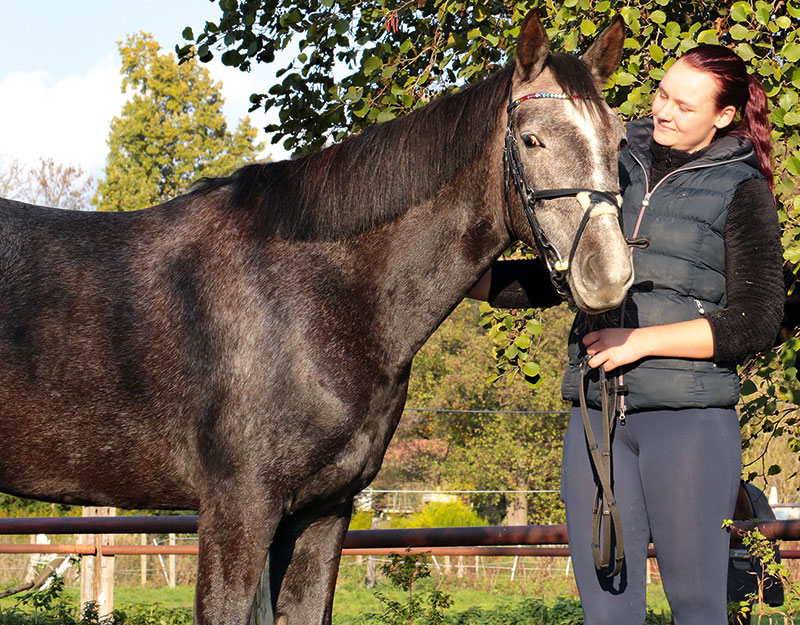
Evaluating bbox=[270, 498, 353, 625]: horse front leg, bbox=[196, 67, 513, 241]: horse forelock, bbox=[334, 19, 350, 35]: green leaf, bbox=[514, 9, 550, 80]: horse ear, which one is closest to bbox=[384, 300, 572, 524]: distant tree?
bbox=[334, 19, 350, 35]: green leaf

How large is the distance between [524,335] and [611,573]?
2.56 m

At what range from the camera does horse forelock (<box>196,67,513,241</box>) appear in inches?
112

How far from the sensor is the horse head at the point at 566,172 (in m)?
2.36

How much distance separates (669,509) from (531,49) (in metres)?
1.39

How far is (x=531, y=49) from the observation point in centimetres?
265

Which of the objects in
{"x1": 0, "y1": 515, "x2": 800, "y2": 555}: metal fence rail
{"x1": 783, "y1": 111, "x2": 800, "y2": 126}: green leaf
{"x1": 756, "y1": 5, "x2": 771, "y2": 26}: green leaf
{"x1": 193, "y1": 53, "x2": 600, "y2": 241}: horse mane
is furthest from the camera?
{"x1": 0, "y1": 515, "x2": 800, "y2": 555}: metal fence rail

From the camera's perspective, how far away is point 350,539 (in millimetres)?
4098

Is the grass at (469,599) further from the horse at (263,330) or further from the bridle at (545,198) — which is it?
the bridle at (545,198)

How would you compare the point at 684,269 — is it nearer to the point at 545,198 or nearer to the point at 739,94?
the point at 545,198

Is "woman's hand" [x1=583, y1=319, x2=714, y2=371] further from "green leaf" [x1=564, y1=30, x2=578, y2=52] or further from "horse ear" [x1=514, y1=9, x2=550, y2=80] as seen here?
"green leaf" [x1=564, y1=30, x2=578, y2=52]

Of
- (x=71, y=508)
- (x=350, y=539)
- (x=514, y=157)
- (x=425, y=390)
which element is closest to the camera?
(x=514, y=157)

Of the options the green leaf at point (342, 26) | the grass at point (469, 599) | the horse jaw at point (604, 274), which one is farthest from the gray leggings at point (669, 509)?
the grass at point (469, 599)

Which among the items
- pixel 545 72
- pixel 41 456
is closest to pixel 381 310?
pixel 545 72

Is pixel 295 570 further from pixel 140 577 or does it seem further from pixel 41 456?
pixel 140 577
